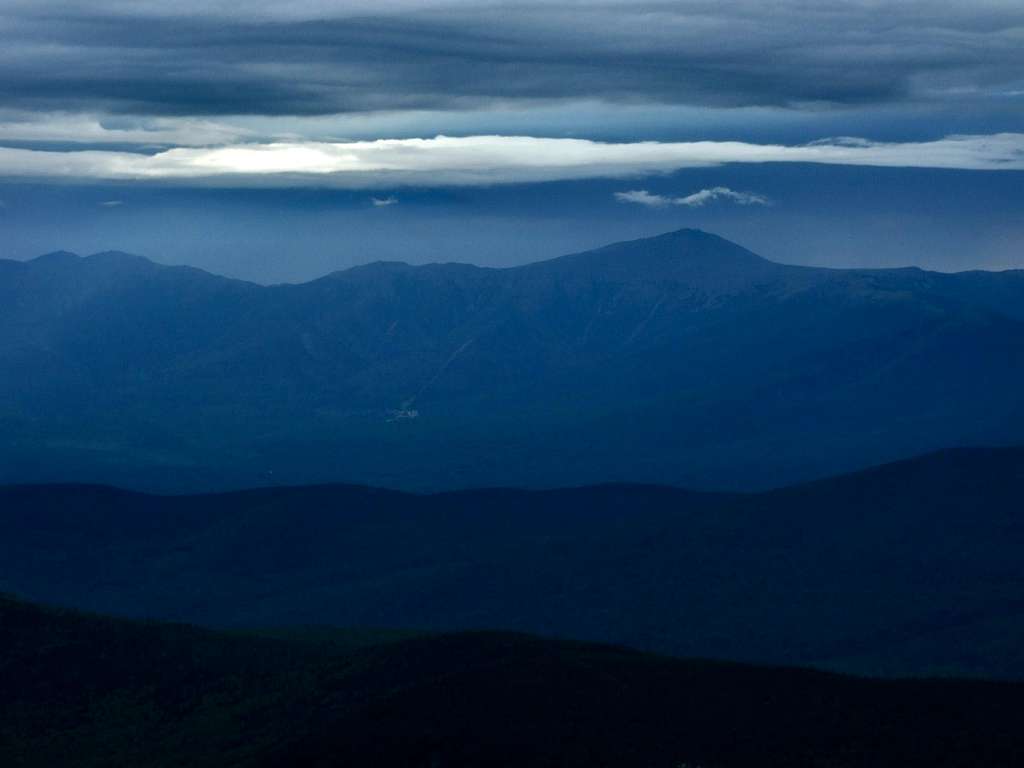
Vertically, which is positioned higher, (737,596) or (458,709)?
(458,709)

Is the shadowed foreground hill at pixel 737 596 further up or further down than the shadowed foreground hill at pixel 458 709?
further down

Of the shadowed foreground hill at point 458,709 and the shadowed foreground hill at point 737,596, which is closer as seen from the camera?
the shadowed foreground hill at point 458,709

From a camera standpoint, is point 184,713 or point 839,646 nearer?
point 184,713

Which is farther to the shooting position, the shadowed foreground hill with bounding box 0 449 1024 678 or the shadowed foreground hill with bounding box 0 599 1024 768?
the shadowed foreground hill with bounding box 0 449 1024 678

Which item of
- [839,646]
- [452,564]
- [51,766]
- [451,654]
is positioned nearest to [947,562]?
[839,646]

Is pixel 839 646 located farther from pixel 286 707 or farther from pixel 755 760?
pixel 755 760

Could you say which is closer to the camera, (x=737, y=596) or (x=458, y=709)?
(x=458, y=709)

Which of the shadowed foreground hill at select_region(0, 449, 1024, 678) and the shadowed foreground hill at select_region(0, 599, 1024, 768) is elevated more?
the shadowed foreground hill at select_region(0, 599, 1024, 768)

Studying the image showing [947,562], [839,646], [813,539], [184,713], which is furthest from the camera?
[813,539]
